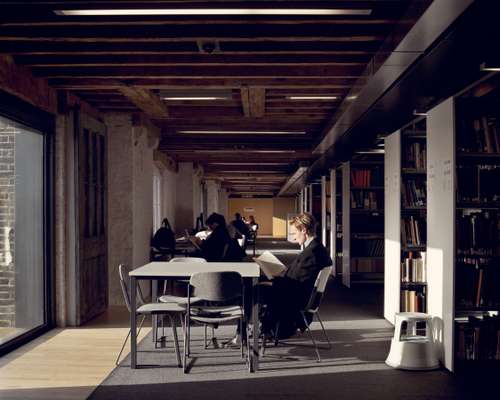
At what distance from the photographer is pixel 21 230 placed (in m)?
6.20

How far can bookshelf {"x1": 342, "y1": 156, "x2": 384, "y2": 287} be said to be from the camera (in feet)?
33.6

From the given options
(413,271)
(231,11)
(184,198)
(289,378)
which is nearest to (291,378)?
(289,378)

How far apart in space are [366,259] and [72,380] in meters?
6.69

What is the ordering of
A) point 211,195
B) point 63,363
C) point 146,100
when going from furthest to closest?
point 211,195, point 146,100, point 63,363

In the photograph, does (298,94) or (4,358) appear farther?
(298,94)

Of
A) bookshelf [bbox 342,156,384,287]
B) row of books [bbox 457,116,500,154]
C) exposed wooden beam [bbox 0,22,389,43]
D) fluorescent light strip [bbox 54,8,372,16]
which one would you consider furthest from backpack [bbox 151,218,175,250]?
fluorescent light strip [bbox 54,8,372,16]

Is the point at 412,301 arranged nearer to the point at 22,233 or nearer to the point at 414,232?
the point at 414,232

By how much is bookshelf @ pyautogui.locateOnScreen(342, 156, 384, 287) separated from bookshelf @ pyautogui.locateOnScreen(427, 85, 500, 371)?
4691mm

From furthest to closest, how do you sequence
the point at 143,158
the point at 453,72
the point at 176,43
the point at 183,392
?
the point at 143,158, the point at 176,43, the point at 183,392, the point at 453,72

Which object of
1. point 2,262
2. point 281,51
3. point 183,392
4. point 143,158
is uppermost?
point 281,51

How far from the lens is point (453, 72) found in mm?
3918

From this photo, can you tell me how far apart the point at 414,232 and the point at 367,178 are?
3.43m

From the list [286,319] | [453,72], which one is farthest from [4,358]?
[453,72]

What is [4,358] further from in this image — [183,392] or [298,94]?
[298,94]
